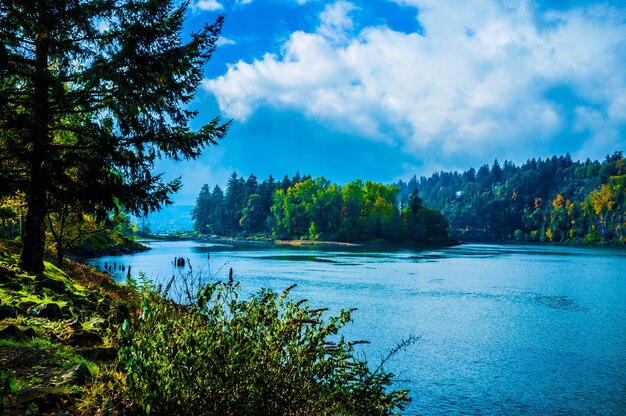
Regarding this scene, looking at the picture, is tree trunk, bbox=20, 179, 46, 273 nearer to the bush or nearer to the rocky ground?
the rocky ground

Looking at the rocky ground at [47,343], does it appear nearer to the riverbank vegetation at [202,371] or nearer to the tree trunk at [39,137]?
the riverbank vegetation at [202,371]

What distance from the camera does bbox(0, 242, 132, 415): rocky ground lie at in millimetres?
5824

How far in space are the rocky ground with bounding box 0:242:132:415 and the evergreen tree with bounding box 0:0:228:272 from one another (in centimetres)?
210

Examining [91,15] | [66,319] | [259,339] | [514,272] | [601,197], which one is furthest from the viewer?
[601,197]

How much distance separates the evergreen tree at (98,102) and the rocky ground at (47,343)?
2.10 meters

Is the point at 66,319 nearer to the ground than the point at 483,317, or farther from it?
farther from it

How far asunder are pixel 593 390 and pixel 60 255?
23235 millimetres

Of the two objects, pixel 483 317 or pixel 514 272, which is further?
pixel 514 272

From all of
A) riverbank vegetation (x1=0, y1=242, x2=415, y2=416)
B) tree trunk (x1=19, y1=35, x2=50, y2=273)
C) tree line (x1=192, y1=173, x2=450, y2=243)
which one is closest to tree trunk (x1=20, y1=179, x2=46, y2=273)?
tree trunk (x1=19, y1=35, x2=50, y2=273)

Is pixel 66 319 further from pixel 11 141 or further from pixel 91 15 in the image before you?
pixel 91 15

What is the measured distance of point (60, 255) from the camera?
73.5 feet

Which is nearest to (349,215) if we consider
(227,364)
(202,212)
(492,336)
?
(202,212)

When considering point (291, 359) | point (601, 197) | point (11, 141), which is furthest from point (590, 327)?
point (601, 197)

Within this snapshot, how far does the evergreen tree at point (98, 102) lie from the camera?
11539mm
